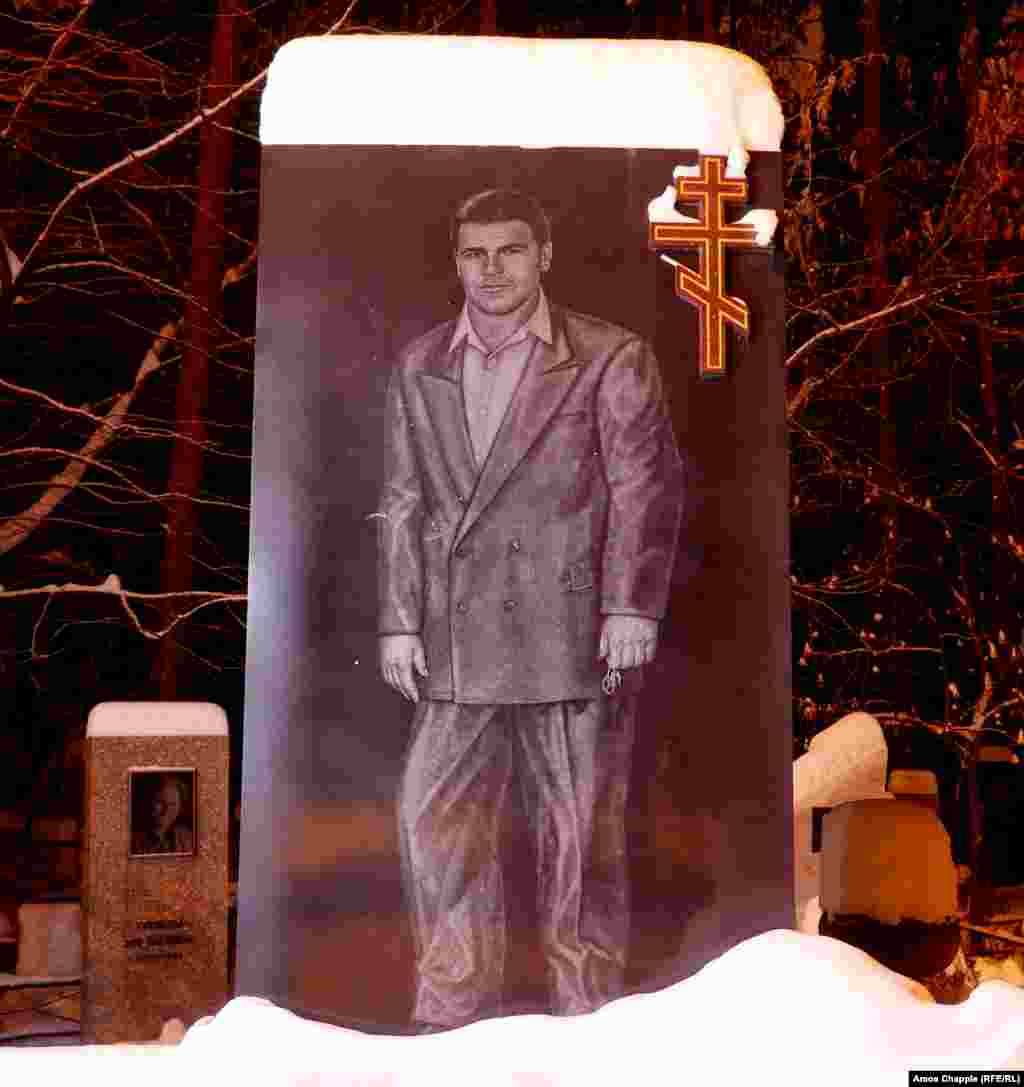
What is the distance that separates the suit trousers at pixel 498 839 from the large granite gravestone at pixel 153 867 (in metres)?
5.68

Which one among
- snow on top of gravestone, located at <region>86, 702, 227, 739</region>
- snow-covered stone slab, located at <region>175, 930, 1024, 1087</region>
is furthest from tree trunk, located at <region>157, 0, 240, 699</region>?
snow-covered stone slab, located at <region>175, 930, 1024, 1087</region>

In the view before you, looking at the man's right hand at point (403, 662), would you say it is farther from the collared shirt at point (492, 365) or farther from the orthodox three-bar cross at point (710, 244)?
the orthodox three-bar cross at point (710, 244)

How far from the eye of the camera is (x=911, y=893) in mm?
10719

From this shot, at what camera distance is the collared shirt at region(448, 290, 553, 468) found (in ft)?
19.6

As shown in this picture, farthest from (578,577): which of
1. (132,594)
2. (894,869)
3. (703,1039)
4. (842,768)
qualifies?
(132,594)

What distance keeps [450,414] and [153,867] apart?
6648 mm

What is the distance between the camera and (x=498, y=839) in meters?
5.85

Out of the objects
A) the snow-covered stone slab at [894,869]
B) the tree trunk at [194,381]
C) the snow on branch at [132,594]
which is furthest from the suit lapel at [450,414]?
the tree trunk at [194,381]

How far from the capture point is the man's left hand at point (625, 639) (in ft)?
19.3

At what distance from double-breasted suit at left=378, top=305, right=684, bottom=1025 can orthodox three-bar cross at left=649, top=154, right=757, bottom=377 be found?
0.27 meters

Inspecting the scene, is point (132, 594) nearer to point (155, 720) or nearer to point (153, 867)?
point (155, 720)

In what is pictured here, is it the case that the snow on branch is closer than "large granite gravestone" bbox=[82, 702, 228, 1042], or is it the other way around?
"large granite gravestone" bbox=[82, 702, 228, 1042]

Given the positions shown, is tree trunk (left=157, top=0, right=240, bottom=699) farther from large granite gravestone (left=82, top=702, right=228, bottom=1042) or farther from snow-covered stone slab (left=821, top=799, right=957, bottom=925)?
snow-covered stone slab (left=821, top=799, right=957, bottom=925)

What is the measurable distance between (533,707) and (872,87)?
13983 mm
